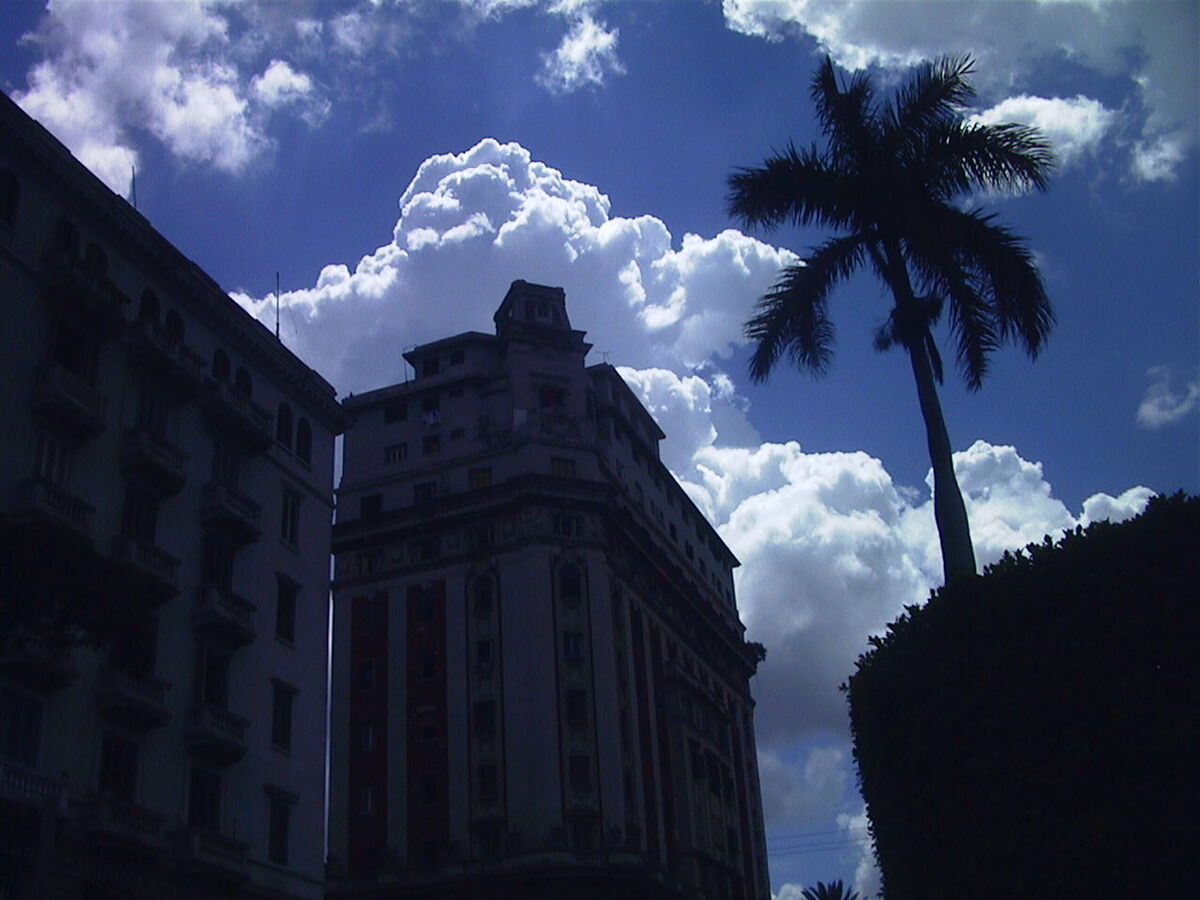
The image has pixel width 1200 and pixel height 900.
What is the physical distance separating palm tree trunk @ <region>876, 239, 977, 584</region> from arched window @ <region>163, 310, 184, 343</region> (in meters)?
26.3

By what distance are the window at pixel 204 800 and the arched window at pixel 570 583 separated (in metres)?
36.4

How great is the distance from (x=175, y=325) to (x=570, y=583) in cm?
3686

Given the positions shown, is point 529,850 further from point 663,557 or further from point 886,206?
A: point 886,206

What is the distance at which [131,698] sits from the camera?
36.9m

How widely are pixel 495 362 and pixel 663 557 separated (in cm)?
1811

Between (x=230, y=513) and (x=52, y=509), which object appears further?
(x=230, y=513)

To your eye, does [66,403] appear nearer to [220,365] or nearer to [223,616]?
[223,616]

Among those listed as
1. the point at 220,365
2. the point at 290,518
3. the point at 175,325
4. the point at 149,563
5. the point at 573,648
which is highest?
the point at 175,325

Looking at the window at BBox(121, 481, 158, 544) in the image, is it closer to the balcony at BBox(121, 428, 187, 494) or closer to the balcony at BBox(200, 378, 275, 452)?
the balcony at BBox(121, 428, 187, 494)

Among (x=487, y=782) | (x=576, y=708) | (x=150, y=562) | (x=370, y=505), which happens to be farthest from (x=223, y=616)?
(x=370, y=505)

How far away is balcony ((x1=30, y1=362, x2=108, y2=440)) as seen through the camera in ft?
122

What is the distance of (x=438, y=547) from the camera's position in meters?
79.2

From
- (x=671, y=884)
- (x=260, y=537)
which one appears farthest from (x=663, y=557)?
(x=260, y=537)

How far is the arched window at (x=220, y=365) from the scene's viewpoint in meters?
46.2
